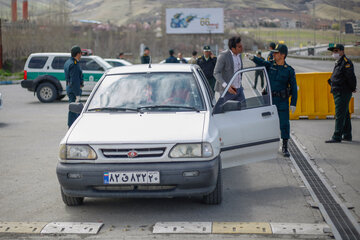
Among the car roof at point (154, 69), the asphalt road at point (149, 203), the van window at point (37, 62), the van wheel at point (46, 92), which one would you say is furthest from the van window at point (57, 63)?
the car roof at point (154, 69)

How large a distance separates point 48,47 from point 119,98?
2491 inches

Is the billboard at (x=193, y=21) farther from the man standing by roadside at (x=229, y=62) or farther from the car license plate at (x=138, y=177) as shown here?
the car license plate at (x=138, y=177)

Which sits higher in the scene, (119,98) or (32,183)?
(119,98)

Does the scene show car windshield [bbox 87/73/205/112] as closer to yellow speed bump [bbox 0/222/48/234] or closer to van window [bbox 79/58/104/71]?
yellow speed bump [bbox 0/222/48/234]

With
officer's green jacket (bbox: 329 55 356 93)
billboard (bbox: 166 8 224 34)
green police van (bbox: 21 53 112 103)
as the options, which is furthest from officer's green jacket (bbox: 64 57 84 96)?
billboard (bbox: 166 8 224 34)

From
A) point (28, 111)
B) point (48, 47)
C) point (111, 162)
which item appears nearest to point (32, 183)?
point (111, 162)

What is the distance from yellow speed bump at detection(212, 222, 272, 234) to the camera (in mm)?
5262

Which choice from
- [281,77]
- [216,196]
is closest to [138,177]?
[216,196]

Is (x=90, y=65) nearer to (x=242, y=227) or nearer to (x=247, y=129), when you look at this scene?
(x=247, y=129)

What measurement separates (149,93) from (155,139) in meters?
1.28

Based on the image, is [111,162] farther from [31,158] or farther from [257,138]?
[31,158]

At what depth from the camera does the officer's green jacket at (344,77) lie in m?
10.5

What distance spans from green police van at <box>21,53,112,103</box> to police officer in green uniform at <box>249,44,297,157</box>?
12627mm

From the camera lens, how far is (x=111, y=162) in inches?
226
